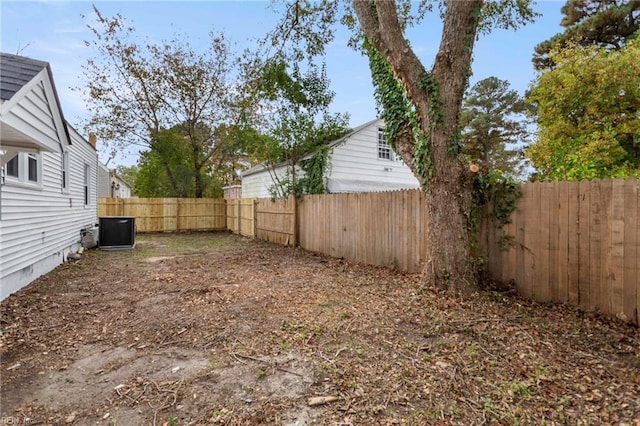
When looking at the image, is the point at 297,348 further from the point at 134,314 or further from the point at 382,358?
the point at 134,314

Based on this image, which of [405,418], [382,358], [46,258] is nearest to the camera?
[405,418]

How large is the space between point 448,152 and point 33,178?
7.49 m

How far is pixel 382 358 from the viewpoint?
290 cm

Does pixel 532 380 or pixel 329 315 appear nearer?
pixel 532 380

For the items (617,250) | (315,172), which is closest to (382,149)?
(315,172)

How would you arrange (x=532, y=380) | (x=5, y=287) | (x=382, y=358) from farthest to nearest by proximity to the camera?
(x=5, y=287) < (x=382, y=358) < (x=532, y=380)

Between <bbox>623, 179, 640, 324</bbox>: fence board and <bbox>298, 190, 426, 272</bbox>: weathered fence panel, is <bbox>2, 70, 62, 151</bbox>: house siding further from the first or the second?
<bbox>623, 179, 640, 324</bbox>: fence board

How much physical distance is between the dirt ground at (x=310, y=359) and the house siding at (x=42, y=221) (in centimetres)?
59

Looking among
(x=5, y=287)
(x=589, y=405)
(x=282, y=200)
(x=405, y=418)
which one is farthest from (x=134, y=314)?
(x=282, y=200)

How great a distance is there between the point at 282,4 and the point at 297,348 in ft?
25.7

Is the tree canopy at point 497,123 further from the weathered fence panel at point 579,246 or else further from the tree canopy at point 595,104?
the weathered fence panel at point 579,246

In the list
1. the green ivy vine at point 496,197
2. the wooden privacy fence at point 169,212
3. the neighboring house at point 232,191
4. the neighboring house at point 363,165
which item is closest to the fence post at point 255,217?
the neighboring house at point 363,165

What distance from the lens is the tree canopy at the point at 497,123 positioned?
22.5 m

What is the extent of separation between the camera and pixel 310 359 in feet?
9.61
